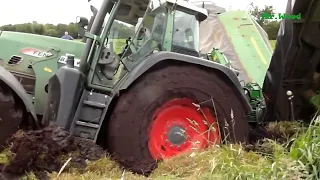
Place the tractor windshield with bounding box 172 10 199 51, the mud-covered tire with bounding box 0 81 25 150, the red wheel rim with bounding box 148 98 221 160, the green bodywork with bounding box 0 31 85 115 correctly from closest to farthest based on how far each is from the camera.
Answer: the mud-covered tire with bounding box 0 81 25 150
the red wheel rim with bounding box 148 98 221 160
the tractor windshield with bounding box 172 10 199 51
the green bodywork with bounding box 0 31 85 115

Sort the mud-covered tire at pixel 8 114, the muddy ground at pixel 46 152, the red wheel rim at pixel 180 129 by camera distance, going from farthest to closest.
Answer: the red wheel rim at pixel 180 129 → the mud-covered tire at pixel 8 114 → the muddy ground at pixel 46 152

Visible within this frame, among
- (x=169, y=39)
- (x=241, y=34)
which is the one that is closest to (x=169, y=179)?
(x=169, y=39)

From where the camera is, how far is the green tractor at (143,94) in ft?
15.7

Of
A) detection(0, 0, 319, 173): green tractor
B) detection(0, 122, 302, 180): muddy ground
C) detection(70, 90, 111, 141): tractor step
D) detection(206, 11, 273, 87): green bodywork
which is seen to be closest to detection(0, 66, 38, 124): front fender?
detection(0, 0, 319, 173): green tractor

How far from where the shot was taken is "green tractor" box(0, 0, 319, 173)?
479cm

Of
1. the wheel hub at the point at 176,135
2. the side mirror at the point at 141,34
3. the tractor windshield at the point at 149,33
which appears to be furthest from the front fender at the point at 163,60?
the wheel hub at the point at 176,135

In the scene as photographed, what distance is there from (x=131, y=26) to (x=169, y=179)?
2.17 meters

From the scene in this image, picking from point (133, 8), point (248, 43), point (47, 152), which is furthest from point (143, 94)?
point (248, 43)

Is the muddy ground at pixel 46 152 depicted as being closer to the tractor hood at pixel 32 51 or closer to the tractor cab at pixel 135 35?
the tractor cab at pixel 135 35

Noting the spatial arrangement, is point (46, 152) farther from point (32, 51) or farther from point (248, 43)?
point (248, 43)

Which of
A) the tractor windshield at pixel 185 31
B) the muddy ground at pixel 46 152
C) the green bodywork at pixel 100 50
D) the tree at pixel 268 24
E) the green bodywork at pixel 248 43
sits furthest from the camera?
the tree at pixel 268 24

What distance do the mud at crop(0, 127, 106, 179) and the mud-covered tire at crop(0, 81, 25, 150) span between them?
3.1 inches

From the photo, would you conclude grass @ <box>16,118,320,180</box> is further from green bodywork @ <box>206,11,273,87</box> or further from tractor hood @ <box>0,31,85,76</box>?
green bodywork @ <box>206,11,273,87</box>

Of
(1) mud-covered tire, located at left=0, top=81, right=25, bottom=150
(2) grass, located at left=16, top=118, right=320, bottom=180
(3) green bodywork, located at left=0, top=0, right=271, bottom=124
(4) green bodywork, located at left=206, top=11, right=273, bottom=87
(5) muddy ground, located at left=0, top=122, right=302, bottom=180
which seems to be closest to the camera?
(2) grass, located at left=16, top=118, right=320, bottom=180
